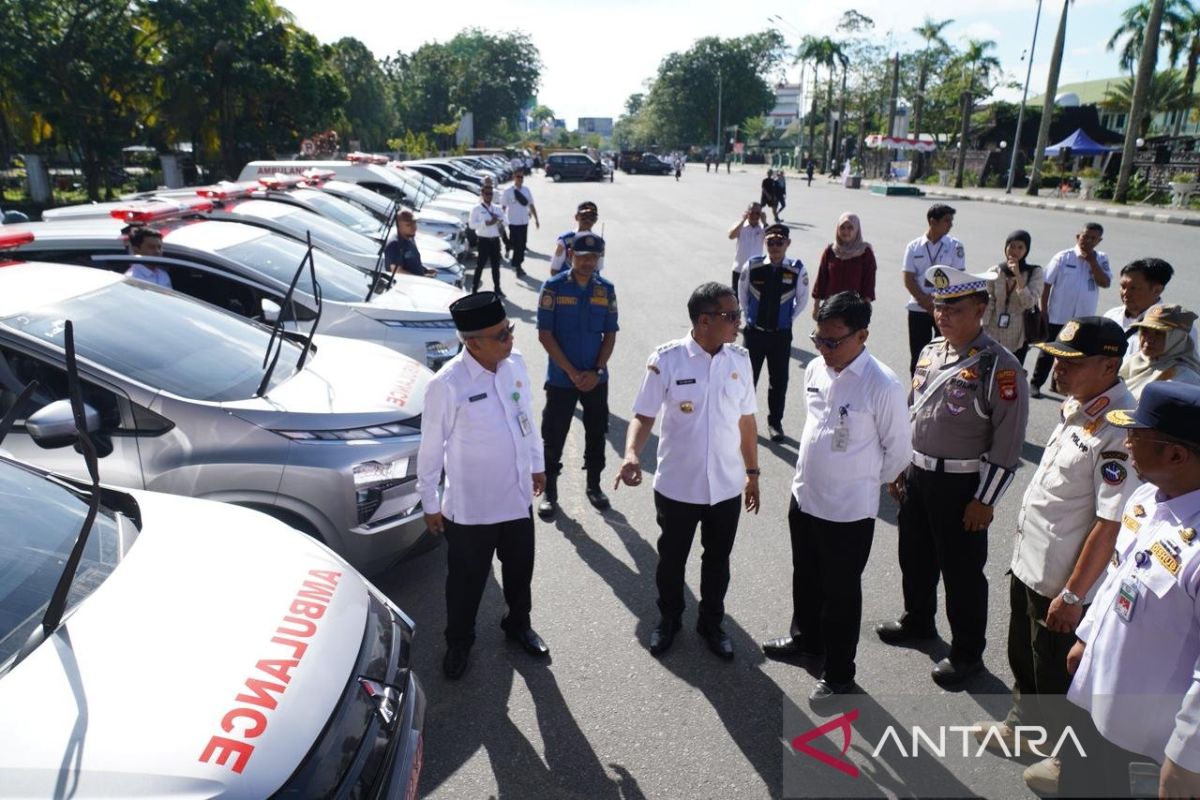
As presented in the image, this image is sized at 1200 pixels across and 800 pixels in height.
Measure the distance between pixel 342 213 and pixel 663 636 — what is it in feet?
28.8

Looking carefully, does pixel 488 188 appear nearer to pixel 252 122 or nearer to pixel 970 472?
pixel 970 472

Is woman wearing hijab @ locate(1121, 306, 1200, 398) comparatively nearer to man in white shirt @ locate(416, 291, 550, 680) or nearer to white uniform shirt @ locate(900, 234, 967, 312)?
white uniform shirt @ locate(900, 234, 967, 312)

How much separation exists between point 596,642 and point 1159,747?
7.63 ft

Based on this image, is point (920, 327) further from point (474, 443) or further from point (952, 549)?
point (474, 443)

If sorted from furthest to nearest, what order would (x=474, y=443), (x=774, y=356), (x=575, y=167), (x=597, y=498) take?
(x=575, y=167), (x=774, y=356), (x=597, y=498), (x=474, y=443)

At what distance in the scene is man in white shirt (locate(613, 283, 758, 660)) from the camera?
3.60 metres

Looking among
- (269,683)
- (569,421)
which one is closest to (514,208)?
(569,421)

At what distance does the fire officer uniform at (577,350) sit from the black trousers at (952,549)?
2.20m

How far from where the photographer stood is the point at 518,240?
1362 centimetres

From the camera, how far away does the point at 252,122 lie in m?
26.0

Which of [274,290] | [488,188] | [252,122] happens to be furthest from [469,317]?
[252,122]

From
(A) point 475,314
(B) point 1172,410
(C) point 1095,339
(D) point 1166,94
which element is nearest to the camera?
(B) point 1172,410

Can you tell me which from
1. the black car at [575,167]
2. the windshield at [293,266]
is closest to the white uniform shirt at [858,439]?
the windshield at [293,266]

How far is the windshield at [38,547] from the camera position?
2.26 meters
